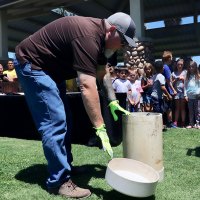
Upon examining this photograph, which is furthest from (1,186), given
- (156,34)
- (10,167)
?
(156,34)

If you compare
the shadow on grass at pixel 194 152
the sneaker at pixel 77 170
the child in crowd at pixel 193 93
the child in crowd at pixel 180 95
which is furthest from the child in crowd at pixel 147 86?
the sneaker at pixel 77 170

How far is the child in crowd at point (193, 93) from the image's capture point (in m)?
7.77

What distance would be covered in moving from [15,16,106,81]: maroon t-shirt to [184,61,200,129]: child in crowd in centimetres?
491

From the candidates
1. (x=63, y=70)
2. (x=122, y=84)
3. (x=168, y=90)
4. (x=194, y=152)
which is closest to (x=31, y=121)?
(x=122, y=84)

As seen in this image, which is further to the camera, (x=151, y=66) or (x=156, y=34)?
(x=156, y=34)

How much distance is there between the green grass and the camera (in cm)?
318

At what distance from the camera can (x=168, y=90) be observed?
781 cm

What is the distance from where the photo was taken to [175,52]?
23.9 m

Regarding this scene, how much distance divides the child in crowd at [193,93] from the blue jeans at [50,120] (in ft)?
16.8

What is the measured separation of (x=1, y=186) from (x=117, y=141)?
2435 mm

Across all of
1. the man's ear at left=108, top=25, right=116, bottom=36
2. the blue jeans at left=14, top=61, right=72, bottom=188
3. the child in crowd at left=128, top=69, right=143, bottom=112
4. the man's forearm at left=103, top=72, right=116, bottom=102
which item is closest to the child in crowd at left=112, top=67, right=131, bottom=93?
the child in crowd at left=128, top=69, right=143, bottom=112

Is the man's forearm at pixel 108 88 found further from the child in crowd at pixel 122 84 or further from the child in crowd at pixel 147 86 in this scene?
the child in crowd at pixel 122 84

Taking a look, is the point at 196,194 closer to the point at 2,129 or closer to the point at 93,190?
the point at 93,190

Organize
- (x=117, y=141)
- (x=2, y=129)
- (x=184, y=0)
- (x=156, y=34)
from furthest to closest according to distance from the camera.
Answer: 1. (x=156, y=34)
2. (x=184, y=0)
3. (x=2, y=129)
4. (x=117, y=141)
